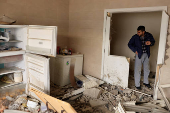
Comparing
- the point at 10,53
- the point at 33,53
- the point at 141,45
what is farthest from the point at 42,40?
the point at 141,45

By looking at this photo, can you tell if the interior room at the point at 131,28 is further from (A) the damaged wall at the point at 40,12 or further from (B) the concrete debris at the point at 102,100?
(A) the damaged wall at the point at 40,12

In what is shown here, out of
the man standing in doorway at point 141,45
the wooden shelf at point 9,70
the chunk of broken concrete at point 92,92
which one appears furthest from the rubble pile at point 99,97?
the wooden shelf at point 9,70

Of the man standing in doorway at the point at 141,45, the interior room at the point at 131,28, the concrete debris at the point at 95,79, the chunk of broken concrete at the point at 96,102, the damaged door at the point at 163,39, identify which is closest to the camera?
the damaged door at the point at 163,39

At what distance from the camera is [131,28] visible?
5.36m

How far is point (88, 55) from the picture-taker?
432 cm

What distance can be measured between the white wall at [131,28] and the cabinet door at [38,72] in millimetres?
2904

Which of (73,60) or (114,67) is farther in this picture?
(73,60)

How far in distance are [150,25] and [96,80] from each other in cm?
269

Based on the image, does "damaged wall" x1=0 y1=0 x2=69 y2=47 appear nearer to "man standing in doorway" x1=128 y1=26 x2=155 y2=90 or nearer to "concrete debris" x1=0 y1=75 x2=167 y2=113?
"concrete debris" x1=0 y1=75 x2=167 y2=113

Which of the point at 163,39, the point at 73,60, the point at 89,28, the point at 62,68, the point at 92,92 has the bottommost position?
the point at 92,92

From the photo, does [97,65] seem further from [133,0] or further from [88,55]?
[133,0]

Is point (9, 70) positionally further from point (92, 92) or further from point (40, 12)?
point (92, 92)

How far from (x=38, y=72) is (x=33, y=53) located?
0.43 meters

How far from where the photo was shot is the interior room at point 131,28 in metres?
5.01
